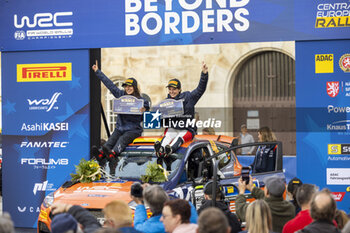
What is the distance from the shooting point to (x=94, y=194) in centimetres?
1046

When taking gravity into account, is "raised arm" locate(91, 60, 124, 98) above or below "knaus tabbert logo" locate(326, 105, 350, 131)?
above

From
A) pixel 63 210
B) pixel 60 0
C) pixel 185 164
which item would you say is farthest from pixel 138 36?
pixel 63 210

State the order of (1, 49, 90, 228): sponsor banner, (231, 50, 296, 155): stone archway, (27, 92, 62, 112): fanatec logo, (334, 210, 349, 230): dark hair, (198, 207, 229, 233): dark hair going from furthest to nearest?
(231, 50, 296, 155): stone archway
(27, 92, 62, 112): fanatec logo
(1, 49, 90, 228): sponsor banner
(334, 210, 349, 230): dark hair
(198, 207, 229, 233): dark hair

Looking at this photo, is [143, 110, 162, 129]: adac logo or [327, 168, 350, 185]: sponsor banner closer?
[327, 168, 350, 185]: sponsor banner

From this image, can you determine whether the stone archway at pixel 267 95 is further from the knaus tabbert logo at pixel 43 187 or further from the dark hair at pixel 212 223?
the dark hair at pixel 212 223

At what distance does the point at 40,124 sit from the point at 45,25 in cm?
198

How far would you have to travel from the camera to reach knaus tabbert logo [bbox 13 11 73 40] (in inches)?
499

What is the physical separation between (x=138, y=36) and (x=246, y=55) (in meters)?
15.0

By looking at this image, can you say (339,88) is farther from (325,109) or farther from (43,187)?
(43,187)

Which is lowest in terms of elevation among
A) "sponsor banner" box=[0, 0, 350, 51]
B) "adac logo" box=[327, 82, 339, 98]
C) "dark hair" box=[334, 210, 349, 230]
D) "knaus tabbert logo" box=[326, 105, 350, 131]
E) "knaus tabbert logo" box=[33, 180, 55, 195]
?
"knaus tabbert logo" box=[33, 180, 55, 195]

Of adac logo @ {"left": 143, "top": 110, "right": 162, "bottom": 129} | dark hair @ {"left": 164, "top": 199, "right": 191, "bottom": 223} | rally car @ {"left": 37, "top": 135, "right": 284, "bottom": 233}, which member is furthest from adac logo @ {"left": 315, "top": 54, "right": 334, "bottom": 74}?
dark hair @ {"left": 164, "top": 199, "right": 191, "bottom": 223}

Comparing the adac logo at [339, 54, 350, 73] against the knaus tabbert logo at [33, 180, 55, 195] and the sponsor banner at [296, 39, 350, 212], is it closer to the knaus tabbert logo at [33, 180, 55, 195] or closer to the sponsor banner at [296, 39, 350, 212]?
the sponsor banner at [296, 39, 350, 212]

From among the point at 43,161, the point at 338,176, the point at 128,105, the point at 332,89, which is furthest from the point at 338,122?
the point at 43,161

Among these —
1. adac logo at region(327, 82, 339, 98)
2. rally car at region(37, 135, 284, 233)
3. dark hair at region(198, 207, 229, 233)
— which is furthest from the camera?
adac logo at region(327, 82, 339, 98)
